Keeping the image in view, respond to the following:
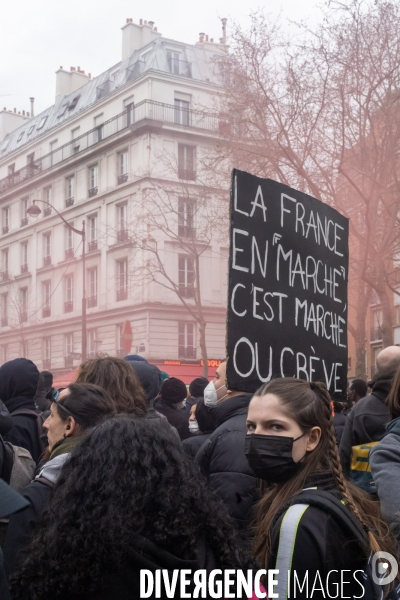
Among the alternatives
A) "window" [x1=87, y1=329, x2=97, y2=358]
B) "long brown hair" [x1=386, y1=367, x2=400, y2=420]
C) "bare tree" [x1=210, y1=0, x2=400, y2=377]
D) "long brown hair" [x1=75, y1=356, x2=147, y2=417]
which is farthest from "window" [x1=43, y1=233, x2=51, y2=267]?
"long brown hair" [x1=386, y1=367, x2=400, y2=420]

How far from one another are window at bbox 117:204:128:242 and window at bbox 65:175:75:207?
517cm

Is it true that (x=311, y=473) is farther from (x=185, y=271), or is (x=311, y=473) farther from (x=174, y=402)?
(x=185, y=271)

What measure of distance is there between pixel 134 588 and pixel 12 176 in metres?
45.8

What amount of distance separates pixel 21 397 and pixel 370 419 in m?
2.01

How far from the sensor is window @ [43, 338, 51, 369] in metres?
39.7

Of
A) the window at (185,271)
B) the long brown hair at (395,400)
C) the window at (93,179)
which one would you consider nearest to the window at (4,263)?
the window at (93,179)

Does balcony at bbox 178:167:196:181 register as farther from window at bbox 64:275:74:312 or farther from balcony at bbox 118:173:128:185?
window at bbox 64:275:74:312

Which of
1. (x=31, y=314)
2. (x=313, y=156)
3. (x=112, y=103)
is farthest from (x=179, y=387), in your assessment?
(x=31, y=314)

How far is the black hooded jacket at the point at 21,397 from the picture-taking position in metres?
4.22

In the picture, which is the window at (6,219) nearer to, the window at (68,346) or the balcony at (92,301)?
the window at (68,346)

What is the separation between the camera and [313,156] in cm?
1598

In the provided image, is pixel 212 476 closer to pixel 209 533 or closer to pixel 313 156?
pixel 209 533

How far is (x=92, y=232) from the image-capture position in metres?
38.0

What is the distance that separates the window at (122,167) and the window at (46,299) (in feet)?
27.3
